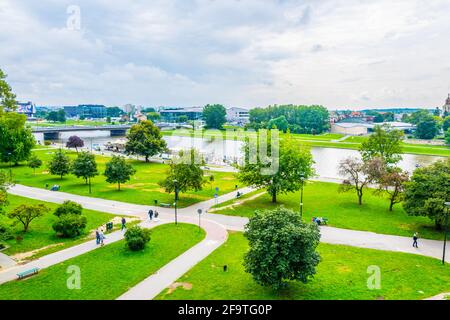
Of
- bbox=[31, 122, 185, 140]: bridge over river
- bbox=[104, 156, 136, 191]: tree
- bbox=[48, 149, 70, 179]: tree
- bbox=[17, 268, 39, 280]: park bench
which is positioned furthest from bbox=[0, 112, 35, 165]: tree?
bbox=[31, 122, 185, 140]: bridge over river

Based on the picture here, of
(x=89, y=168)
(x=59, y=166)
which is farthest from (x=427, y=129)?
(x=59, y=166)

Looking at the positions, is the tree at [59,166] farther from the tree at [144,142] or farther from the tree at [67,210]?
the tree at [67,210]

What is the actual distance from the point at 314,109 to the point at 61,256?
12791 centimetres

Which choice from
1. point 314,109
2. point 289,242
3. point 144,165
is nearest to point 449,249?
point 289,242

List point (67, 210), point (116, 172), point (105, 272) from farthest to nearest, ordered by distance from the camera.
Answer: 1. point (116, 172)
2. point (67, 210)
3. point (105, 272)

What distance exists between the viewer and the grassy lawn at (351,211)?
93.3 feet

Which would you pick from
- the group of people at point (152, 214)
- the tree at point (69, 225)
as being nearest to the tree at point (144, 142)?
the group of people at point (152, 214)

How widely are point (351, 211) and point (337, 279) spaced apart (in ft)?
51.3

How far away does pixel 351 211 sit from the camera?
3356 centimetres

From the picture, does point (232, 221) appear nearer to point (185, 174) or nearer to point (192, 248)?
point (192, 248)

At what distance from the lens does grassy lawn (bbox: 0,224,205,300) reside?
17.5 m

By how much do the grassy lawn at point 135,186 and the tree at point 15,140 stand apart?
2.47 metres

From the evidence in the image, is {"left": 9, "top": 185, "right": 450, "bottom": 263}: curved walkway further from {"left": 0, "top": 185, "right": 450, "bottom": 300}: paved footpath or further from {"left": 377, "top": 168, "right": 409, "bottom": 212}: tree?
{"left": 377, "top": 168, "right": 409, "bottom": 212}: tree

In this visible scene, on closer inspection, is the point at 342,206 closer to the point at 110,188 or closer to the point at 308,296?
the point at 308,296
